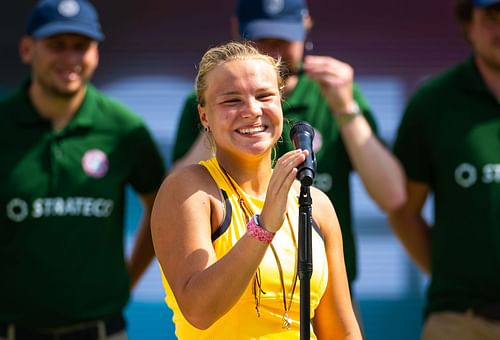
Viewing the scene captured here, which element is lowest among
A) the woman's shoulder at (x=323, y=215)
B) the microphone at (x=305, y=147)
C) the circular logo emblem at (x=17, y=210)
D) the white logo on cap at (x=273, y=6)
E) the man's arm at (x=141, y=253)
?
the man's arm at (x=141, y=253)

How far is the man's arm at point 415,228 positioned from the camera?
208 inches

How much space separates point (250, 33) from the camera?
4938mm

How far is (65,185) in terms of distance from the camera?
5000 millimetres

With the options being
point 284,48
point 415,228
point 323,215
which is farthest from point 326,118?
point 323,215

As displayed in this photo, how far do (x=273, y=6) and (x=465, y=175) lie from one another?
1225mm

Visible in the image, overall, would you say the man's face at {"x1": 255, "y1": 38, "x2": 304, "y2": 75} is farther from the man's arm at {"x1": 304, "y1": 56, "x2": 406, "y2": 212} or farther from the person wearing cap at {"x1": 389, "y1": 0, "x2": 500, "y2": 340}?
the person wearing cap at {"x1": 389, "y1": 0, "x2": 500, "y2": 340}

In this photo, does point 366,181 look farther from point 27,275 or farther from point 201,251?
point 201,251

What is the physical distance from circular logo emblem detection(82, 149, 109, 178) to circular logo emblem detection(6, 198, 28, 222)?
0.34m

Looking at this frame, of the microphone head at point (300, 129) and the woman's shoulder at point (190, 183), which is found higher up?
the microphone head at point (300, 129)

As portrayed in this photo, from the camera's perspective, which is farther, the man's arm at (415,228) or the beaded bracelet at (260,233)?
the man's arm at (415,228)

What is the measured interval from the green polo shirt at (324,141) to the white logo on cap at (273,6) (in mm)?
343

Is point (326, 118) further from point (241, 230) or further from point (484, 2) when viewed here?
point (241, 230)

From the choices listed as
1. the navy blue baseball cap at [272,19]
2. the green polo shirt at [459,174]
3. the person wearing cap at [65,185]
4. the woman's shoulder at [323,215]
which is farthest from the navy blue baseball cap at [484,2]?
the woman's shoulder at [323,215]

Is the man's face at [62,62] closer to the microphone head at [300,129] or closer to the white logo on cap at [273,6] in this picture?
the white logo on cap at [273,6]
